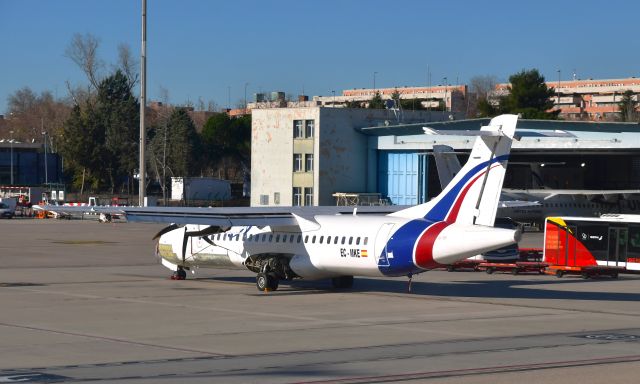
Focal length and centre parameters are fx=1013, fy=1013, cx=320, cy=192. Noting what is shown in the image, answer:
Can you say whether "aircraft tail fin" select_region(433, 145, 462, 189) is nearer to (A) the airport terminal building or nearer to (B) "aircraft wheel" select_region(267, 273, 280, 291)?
(A) the airport terminal building

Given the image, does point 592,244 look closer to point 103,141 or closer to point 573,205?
point 573,205

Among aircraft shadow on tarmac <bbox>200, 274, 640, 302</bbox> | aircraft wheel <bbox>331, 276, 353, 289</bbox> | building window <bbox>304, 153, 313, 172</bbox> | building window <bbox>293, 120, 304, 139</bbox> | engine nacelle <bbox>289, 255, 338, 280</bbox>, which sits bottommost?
aircraft shadow on tarmac <bbox>200, 274, 640, 302</bbox>

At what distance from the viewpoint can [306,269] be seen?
1227 inches

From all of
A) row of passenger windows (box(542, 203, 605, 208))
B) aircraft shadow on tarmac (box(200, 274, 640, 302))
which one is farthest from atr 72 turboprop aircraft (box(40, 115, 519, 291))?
row of passenger windows (box(542, 203, 605, 208))

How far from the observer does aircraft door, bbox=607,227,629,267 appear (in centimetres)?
3944

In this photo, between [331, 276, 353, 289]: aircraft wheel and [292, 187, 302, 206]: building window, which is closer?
[331, 276, 353, 289]: aircraft wheel

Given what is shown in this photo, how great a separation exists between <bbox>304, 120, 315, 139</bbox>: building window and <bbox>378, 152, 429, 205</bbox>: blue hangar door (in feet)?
18.2

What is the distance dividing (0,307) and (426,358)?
44.1ft

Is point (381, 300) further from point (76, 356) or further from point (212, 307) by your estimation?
point (76, 356)

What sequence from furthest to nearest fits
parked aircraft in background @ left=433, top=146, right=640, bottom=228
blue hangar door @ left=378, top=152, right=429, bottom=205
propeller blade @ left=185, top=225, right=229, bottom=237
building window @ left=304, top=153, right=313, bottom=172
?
building window @ left=304, top=153, right=313, bottom=172
blue hangar door @ left=378, top=152, right=429, bottom=205
parked aircraft in background @ left=433, top=146, right=640, bottom=228
propeller blade @ left=185, top=225, right=229, bottom=237

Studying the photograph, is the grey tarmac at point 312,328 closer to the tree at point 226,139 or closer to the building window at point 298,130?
the building window at point 298,130

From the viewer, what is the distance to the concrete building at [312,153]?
245ft

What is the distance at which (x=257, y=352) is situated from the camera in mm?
19375

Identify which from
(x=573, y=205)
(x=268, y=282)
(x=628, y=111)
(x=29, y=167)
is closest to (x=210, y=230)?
(x=268, y=282)
